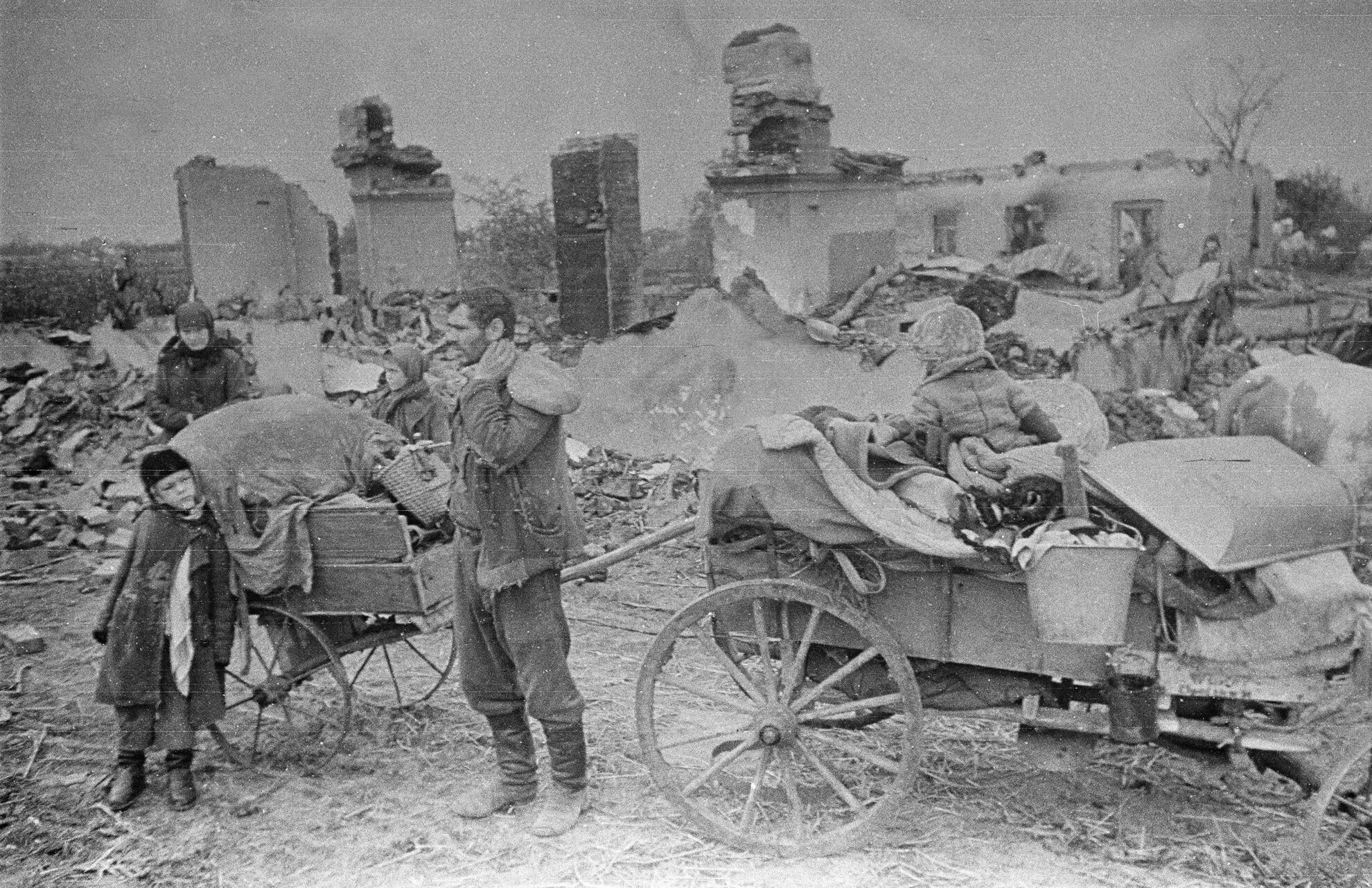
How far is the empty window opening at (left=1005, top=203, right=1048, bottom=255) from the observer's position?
9906 mm

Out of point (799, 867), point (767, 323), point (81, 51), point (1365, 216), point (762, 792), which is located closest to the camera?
point (799, 867)

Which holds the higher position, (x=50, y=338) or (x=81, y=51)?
(x=81, y=51)

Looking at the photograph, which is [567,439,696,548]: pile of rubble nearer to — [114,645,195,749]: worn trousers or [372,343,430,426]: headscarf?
[372,343,430,426]: headscarf

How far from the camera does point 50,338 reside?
A: 8.35 metres

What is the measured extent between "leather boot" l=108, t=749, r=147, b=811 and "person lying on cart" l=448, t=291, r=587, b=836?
1.30 m

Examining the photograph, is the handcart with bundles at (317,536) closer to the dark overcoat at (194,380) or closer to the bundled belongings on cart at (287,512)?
the bundled belongings on cart at (287,512)

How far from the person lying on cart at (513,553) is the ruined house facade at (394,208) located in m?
4.91

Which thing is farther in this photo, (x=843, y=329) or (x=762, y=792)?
(x=843, y=329)

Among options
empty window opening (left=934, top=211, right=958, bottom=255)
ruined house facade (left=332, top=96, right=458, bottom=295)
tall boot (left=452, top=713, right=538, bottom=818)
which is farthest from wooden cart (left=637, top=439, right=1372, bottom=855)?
empty window opening (left=934, top=211, right=958, bottom=255)

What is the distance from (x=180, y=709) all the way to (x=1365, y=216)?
24.7 ft

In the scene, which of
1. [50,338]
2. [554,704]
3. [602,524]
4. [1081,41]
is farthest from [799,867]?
[50,338]

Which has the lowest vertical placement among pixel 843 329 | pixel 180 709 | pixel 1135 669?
pixel 180 709

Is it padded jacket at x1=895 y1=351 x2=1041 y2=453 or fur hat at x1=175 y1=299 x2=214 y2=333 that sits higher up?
fur hat at x1=175 y1=299 x2=214 y2=333

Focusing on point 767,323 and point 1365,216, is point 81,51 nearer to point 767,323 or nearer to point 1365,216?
point 767,323
